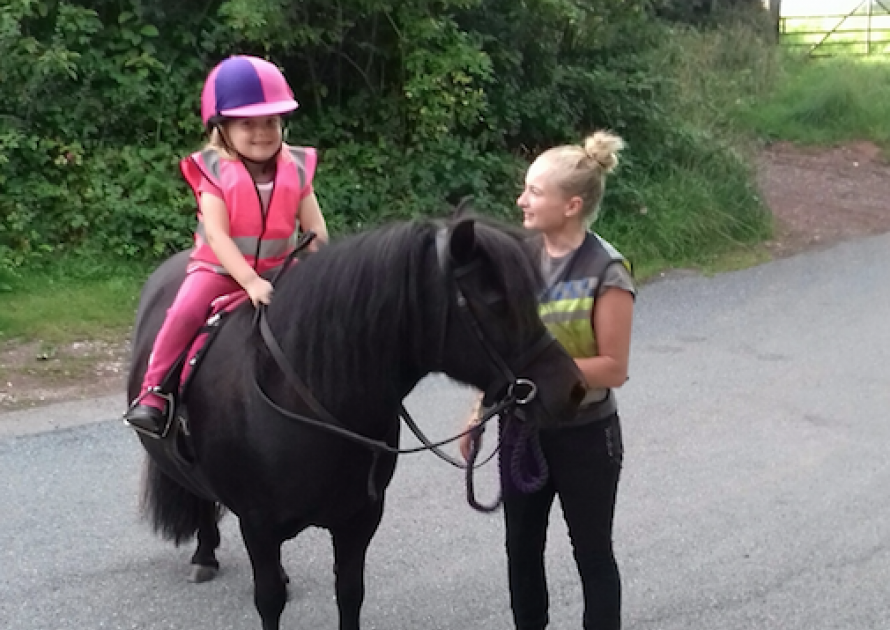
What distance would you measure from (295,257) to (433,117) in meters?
6.57

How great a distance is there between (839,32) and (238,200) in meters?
22.1

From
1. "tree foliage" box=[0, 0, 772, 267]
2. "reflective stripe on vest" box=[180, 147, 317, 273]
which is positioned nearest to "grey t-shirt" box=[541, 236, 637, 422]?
"reflective stripe on vest" box=[180, 147, 317, 273]

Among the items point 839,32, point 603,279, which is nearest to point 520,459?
point 603,279

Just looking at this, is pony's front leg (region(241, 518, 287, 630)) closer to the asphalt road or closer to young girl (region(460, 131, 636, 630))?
Result: the asphalt road

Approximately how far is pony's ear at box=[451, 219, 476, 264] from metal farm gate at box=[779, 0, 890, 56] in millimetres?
20425

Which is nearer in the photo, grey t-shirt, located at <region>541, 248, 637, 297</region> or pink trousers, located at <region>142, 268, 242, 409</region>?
grey t-shirt, located at <region>541, 248, 637, 297</region>

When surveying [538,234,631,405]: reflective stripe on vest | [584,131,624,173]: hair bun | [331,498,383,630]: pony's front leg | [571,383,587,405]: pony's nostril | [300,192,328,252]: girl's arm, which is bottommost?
[331,498,383,630]: pony's front leg

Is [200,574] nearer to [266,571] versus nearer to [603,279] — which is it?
[266,571]

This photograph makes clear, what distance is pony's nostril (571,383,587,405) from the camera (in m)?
2.64

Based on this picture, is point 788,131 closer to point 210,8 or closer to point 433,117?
point 433,117

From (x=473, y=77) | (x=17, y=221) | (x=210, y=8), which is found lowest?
(x=17, y=221)

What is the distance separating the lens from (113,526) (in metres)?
4.65

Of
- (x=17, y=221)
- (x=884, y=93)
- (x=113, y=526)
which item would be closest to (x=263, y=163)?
(x=113, y=526)

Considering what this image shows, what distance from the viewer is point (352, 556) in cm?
338
